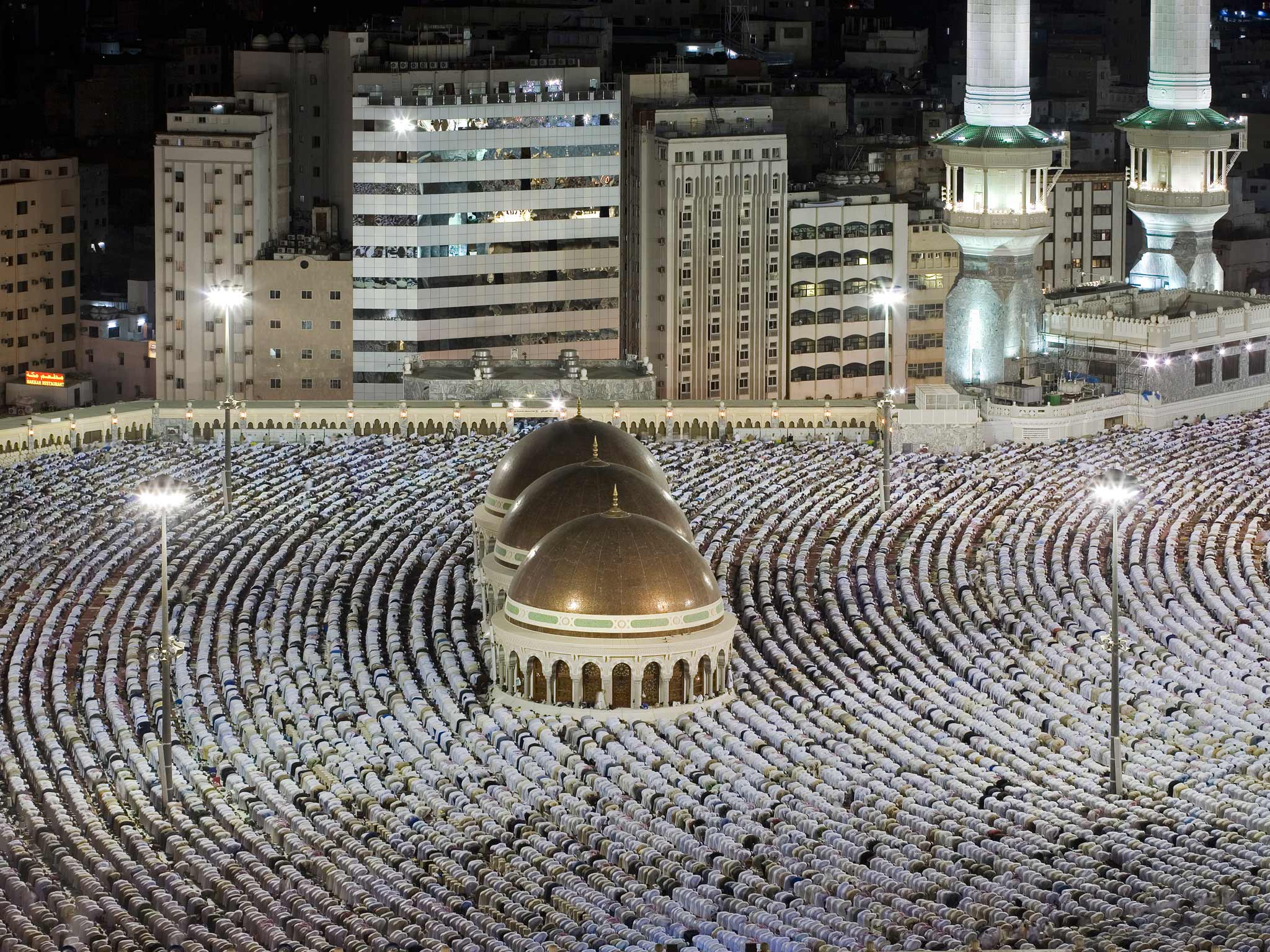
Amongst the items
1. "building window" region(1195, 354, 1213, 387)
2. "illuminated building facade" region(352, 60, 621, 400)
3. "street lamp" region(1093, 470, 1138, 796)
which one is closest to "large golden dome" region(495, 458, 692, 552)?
"street lamp" region(1093, 470, 1138, 796)

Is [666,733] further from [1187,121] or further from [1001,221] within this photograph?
[1187,121]

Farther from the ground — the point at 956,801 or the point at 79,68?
the point at 79,68

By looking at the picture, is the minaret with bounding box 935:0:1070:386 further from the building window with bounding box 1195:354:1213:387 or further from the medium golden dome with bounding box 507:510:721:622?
the medium golden dome with bounding box 507:510:721:622

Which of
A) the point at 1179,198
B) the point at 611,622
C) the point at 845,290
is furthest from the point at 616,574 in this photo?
the point at 845,290

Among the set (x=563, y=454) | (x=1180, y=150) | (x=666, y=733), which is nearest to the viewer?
(x=666, y=733)

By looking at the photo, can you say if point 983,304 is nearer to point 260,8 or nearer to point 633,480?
point 633,480

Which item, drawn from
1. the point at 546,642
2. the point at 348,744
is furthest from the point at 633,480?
the point at 348,744

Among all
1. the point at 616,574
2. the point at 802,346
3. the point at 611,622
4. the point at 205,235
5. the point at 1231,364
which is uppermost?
the point at 205,235
